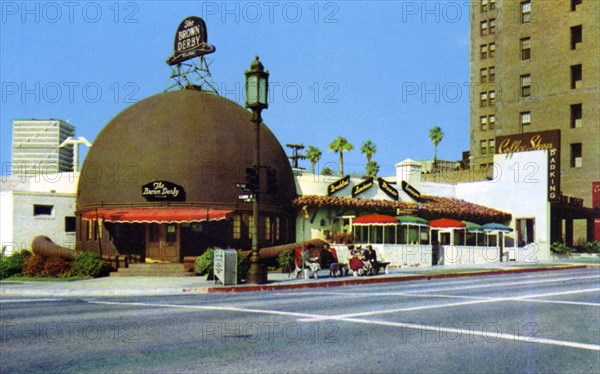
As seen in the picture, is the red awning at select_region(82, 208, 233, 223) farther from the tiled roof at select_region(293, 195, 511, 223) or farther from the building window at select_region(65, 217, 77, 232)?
the tiled roof at select_region(293, 195, 511, 223)

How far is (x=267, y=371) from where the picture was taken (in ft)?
26.9

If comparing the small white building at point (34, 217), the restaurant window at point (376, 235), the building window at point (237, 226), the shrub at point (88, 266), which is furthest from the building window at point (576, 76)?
the shrub at point (88, 266)

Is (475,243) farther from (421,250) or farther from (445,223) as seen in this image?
(421,250)

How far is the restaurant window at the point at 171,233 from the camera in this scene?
113 ft

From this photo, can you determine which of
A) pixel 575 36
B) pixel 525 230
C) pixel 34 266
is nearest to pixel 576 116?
pixel 575 36

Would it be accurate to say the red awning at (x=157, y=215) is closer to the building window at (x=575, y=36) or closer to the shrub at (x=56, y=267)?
the shrub at (x=56, y=267)

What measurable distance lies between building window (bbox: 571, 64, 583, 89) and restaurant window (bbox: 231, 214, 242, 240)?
4526cm

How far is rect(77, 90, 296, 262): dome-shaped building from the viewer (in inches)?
1346

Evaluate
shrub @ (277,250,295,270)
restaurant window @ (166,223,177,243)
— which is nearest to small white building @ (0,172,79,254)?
restaurant window @ (166,223,177,243)

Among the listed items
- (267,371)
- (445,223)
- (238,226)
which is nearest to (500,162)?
(445,223)

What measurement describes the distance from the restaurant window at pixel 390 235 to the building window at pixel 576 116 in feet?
112

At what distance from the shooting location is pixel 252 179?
24219 mm

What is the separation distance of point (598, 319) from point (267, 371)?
8.30 metres

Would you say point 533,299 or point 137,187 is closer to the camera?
point 533,299
